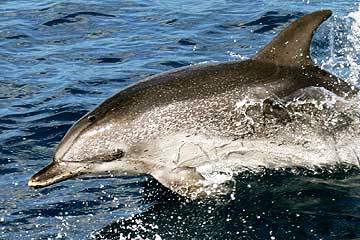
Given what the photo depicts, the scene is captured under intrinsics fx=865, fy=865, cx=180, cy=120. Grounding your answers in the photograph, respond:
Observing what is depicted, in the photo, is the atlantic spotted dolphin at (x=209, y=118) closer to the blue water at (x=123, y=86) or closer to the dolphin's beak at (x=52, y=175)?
the dolphin's beak at (x=52, y=175)

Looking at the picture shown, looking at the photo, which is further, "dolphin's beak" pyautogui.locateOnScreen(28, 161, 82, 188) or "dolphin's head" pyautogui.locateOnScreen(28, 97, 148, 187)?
"dolphin's head" pyautogui.locateOnScreen(28, 97, 148, 187)

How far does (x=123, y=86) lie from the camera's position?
1322cm

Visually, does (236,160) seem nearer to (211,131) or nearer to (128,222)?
(211,131)

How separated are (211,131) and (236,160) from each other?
0.49 meters

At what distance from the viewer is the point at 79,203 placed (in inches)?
369

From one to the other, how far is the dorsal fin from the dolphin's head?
1.77 m

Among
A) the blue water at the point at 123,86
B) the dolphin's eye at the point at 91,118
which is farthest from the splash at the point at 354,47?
the dolphin's eye at the point at 91,118

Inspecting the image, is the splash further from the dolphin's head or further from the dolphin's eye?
the dolphin's eye

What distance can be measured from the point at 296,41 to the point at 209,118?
4.06ft

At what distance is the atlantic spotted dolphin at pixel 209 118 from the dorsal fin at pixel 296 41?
0.01 meters

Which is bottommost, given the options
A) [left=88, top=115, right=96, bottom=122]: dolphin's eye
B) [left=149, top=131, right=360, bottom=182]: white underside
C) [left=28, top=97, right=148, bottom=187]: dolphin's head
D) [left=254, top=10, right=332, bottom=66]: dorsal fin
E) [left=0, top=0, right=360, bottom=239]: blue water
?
[left=0, top=0, right=360, bottom=239]: blue water

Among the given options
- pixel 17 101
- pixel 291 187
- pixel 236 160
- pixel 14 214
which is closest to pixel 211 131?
pixel 236 160

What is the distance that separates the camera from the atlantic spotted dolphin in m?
9.04

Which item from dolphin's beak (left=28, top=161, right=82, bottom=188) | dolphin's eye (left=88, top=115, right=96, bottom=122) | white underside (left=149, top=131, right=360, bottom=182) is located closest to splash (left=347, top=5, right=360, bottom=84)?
white underside (left=149, top=131, right=360, bottom=182)
